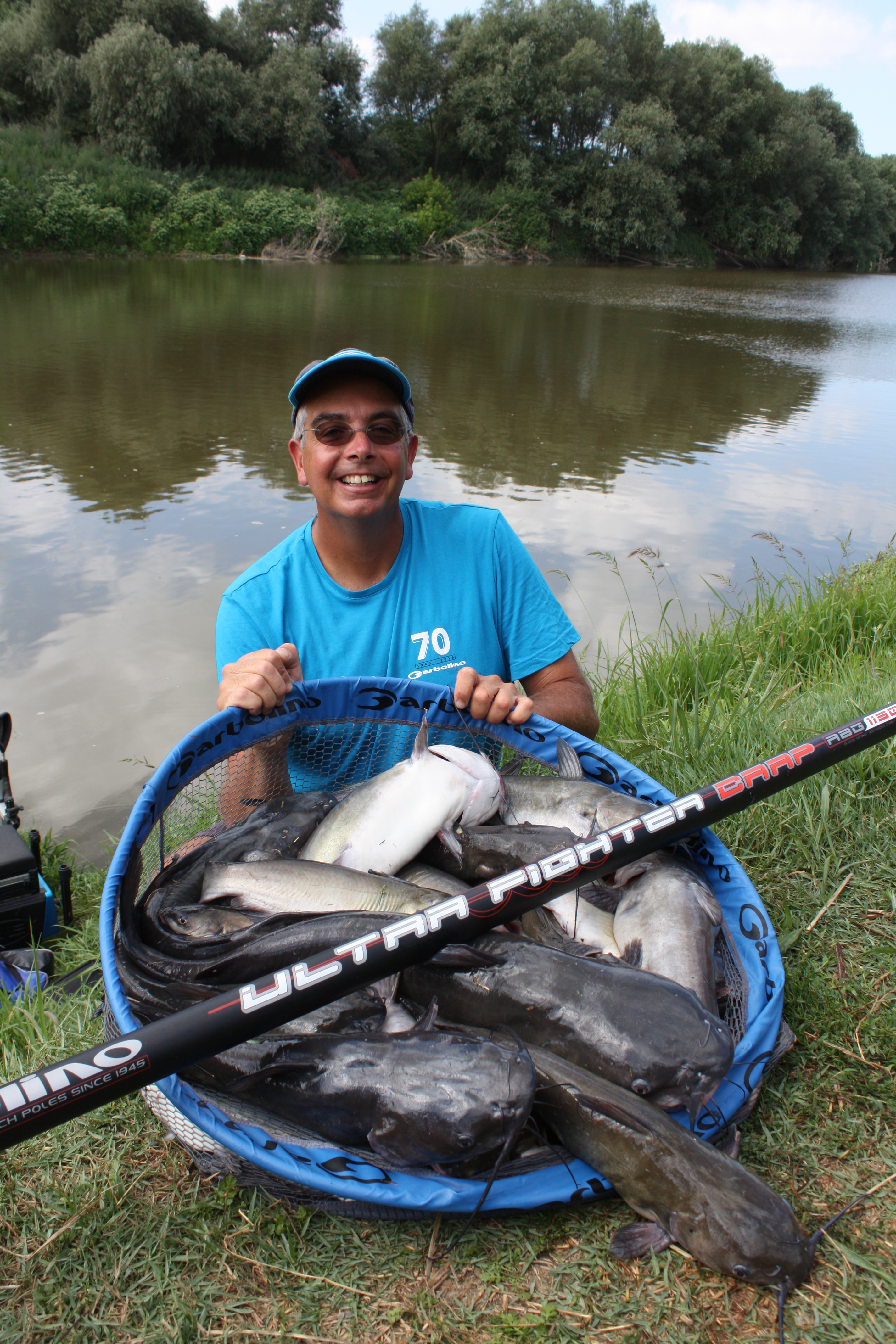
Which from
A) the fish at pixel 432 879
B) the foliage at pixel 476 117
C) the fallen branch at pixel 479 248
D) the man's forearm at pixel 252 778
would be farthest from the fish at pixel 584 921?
the fallen branch at pixel 479 248

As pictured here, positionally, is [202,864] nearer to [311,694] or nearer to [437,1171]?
[311,694]

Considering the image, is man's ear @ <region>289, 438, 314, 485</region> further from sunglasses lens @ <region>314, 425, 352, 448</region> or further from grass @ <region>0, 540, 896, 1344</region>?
grass @ <region>0, 540, 896, 1344</region>

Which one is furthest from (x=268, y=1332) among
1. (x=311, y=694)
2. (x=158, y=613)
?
(x=158, y=613)

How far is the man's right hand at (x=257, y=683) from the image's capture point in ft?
7.56

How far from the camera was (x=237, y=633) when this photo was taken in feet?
9.14

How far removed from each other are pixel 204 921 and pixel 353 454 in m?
1.56

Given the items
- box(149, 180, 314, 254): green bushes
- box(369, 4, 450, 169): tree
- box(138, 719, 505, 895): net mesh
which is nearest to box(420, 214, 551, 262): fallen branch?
box(149, 180, 314, 254): green bushes

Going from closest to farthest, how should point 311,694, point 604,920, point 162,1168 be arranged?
point 162,1168
point 604,920
point 311,694

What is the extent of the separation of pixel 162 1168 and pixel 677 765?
2213 mm

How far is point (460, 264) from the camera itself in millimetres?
39375

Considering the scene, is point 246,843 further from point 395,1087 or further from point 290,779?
point 395,1087

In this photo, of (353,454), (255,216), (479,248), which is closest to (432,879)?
(353,454)

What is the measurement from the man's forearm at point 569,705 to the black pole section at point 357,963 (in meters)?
0.96

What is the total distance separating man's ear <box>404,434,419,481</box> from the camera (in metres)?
2.97
